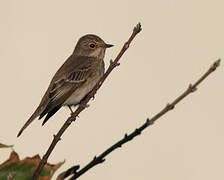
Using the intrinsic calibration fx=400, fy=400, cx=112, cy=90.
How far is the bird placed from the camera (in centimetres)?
645

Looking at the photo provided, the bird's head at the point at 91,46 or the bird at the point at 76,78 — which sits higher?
the bird's head at the point at 91,46

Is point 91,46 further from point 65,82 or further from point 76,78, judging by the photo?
point 65,82

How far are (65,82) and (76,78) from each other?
0.26m

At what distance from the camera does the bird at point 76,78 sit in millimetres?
6445

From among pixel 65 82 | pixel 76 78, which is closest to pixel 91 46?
pixel 76 78

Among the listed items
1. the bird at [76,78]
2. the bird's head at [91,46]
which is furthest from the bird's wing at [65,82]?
the bird's head at [91,46]

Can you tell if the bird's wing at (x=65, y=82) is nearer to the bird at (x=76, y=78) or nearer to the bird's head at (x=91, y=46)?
the bird at (x=76, y=78)

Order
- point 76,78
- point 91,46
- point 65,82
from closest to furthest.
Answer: point 65,82
point 76,78
point 91,46

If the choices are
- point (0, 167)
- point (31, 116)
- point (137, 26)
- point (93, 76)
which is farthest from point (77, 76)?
point (0, 167)

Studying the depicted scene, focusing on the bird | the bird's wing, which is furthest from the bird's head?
the bird's wing

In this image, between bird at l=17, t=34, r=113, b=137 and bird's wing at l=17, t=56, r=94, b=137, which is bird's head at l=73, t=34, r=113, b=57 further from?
bird's wing at l=17, t=56, r=94, b=137

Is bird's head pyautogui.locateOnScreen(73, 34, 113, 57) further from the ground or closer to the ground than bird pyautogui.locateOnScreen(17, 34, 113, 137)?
further from the ground

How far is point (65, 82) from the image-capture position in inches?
278

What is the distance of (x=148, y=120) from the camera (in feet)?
5.02
